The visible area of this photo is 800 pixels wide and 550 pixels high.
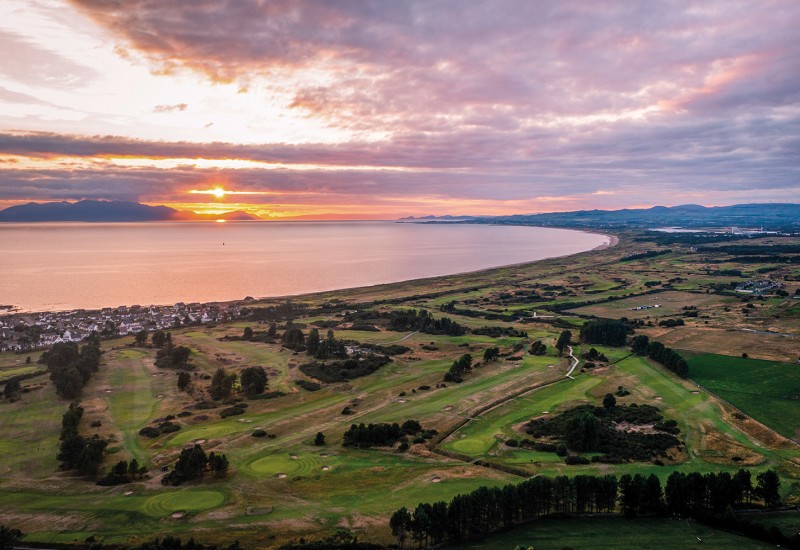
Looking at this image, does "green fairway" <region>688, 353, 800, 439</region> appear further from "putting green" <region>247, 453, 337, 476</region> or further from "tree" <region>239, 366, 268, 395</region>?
"tree" <region>239, 366, 268, 395</region>

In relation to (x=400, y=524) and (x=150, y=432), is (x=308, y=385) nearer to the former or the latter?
(x=150, y=432)

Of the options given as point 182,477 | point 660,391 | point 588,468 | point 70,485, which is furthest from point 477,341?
point 70,485

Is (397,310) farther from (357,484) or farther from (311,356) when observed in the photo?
(357,484)

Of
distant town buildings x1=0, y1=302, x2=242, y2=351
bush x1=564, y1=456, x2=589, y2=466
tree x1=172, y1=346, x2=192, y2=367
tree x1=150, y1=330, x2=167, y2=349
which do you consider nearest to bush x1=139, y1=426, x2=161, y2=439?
tree x1=172, y1=346, x2=192, y2=367

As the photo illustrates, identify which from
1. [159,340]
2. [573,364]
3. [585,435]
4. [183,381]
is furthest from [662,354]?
[159,340]

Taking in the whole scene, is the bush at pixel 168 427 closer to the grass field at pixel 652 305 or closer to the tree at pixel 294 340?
the tree at pixel 294 340

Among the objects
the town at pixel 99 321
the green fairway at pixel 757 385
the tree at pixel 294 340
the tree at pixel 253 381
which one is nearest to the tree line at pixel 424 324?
the tree at pixel 294 340
